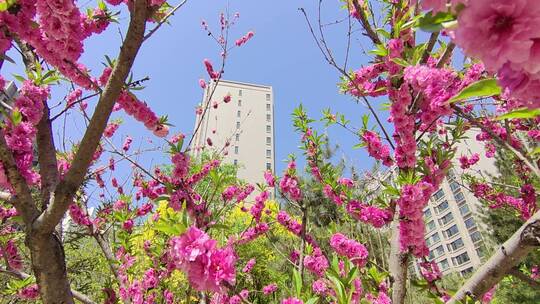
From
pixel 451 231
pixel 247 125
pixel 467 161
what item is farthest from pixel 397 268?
pixel 451 231

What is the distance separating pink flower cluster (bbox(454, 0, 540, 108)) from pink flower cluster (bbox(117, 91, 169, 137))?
2.86m

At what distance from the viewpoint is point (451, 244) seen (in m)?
52.4

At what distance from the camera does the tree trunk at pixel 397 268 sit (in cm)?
232

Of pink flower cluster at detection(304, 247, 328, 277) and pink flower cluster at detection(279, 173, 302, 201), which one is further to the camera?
pink flower cluster at detection(279, 173, 302, 201)

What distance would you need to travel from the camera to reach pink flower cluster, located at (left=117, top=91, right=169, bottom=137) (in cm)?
304

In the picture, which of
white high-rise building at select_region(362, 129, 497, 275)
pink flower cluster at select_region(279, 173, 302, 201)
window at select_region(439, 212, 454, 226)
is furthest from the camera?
window at select_region(439, 212, 454, 226)

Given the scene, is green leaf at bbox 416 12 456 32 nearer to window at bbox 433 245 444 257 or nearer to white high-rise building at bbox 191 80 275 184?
white high-rise building at bbox 191 80 275 184

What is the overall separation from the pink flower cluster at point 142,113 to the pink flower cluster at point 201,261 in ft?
6.48

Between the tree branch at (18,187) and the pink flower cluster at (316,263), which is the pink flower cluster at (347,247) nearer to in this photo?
the pink flower cluster at (316,263)

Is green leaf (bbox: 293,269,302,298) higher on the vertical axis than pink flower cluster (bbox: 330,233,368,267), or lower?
lower

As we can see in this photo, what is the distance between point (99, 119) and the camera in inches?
65.6

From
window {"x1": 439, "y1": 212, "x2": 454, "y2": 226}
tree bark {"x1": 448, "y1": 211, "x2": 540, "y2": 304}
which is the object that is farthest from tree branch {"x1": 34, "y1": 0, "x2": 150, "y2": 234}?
window {"x1": 439, "y1": 212, "x2": 454, "y2": 226}

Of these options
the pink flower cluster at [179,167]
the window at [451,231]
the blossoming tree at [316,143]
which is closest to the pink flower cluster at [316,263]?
the blossoming tree at [316,143]

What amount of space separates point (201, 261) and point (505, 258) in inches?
51.0
